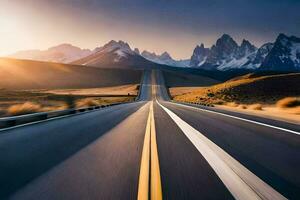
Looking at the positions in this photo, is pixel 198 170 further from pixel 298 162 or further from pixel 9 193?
pixel 9 193

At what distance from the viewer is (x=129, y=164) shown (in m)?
6.50

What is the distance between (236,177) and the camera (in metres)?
5.43

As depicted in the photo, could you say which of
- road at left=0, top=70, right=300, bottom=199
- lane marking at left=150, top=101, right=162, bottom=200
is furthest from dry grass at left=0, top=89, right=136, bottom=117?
lane marking at left=150, top=101, right=162, bottom=200

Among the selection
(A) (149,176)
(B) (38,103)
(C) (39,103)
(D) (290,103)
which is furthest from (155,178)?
(D) (290,103)

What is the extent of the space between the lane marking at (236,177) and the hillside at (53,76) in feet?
423

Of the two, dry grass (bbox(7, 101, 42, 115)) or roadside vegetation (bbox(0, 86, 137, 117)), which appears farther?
roadside vegetation (bbox(0, 86, 137, 117))

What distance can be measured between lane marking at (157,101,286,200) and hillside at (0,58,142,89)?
423 feet

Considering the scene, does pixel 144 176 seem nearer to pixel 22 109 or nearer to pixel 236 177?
pixel 236 177

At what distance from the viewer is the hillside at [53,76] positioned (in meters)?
141

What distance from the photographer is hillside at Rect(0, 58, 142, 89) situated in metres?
141

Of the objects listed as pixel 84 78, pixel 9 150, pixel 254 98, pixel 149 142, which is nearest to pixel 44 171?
pixel 9 150

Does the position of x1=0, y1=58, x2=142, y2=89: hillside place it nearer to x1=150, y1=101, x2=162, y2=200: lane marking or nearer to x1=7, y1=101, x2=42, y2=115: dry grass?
x1=7, y1=101, x2=42, y2=115: dry grass

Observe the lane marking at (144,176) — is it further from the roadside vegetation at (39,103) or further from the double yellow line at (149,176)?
the roadside vegetation at (39,103)

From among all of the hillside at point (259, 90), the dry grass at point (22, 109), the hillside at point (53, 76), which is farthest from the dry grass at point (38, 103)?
the hillside at point (53, 76)
